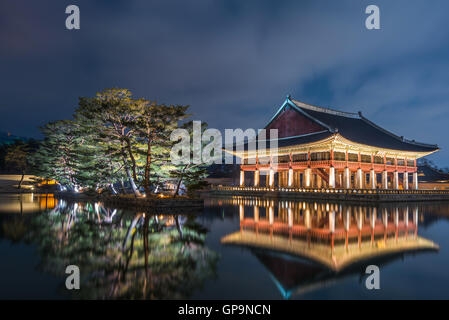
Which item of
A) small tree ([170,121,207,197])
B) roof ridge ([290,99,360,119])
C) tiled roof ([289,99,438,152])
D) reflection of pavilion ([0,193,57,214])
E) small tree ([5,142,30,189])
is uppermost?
roof ridge ([290,99,360,119])

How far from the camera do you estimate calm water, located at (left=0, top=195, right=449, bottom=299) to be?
6539mm

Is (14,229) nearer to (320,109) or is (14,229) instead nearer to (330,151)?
(330,151)

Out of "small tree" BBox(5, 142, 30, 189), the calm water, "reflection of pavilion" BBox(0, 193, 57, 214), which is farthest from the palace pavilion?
"small tree" BBox(5, 142, 30, 189)

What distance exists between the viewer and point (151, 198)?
2245cm

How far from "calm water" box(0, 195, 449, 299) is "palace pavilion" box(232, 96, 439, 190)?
2261 cm

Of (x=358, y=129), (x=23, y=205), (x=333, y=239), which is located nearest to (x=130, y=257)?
(x=333, y=239)

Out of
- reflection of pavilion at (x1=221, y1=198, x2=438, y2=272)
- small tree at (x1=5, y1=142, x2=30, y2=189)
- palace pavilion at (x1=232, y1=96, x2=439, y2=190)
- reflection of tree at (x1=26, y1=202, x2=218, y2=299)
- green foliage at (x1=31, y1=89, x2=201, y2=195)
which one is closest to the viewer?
reflection of tree at (x1=26, y1=202, x2=218, y2=299)

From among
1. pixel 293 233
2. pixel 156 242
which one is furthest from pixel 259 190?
pixel 156 242

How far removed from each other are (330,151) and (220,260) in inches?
1224

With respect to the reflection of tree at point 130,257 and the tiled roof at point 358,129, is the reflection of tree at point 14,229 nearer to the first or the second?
the reflection of tree at point 130,257

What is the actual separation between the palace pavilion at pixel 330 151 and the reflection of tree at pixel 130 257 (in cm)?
2727

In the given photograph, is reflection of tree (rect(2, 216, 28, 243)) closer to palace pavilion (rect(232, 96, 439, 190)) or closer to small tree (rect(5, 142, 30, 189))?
palace pavilion (rect(232, 96, 439, 190))

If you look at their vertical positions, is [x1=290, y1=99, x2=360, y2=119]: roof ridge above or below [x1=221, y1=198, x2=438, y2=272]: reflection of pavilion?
above

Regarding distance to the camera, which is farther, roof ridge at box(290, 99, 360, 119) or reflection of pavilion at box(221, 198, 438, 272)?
roof ridge at box(290, 99, 360, 119)
